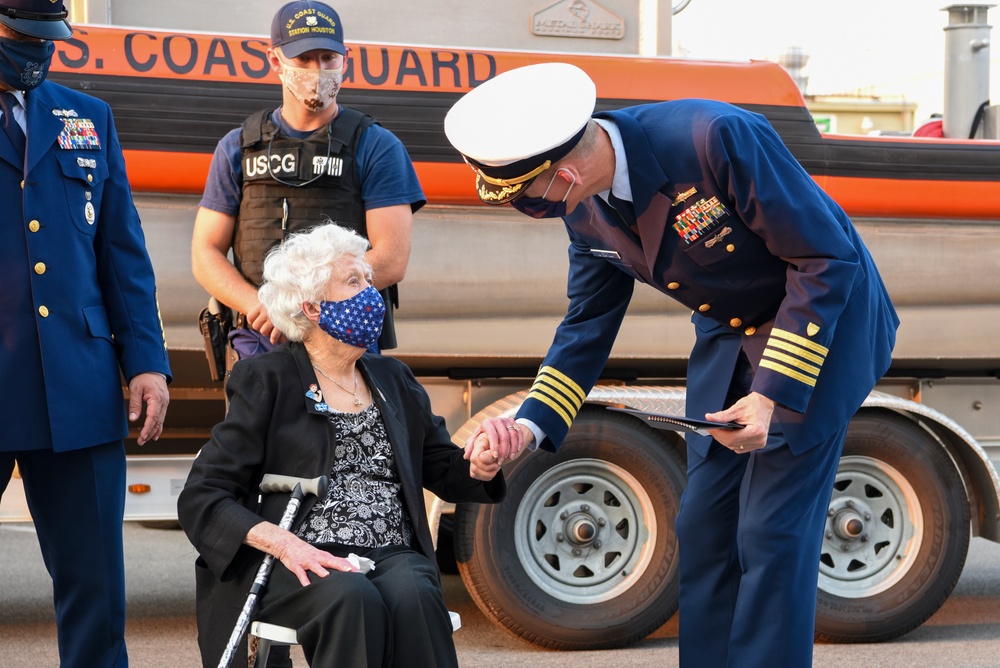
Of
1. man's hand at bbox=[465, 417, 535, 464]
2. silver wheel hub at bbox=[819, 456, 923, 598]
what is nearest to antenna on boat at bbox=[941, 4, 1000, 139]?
silver wheel hub at bbox=[819, 456, 923, 598]

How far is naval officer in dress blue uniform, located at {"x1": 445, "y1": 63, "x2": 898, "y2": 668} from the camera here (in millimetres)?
2834

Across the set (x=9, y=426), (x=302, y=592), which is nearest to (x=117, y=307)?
(x=9, y=426)

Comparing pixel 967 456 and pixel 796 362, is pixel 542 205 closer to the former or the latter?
pixel 796 362

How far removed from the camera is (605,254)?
10.4 feet

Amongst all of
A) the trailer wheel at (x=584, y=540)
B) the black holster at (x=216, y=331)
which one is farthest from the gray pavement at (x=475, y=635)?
the black holster at (x=216, y=331)

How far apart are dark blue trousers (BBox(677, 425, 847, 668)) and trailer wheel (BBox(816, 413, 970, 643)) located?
6.45ft

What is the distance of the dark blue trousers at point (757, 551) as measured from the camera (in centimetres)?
301

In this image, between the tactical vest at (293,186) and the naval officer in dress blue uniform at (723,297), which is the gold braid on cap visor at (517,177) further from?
the tactical vest at (293,186)

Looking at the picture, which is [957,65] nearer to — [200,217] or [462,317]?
[462,317]

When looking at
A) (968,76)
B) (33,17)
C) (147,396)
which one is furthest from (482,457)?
(968,76)

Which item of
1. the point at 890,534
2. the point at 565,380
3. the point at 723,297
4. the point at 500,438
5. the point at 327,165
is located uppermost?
the point at 327,165

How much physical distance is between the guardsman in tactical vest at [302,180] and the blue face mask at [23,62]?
41.8 inches

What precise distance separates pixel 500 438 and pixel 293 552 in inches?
21.4

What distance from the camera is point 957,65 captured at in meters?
6.18
